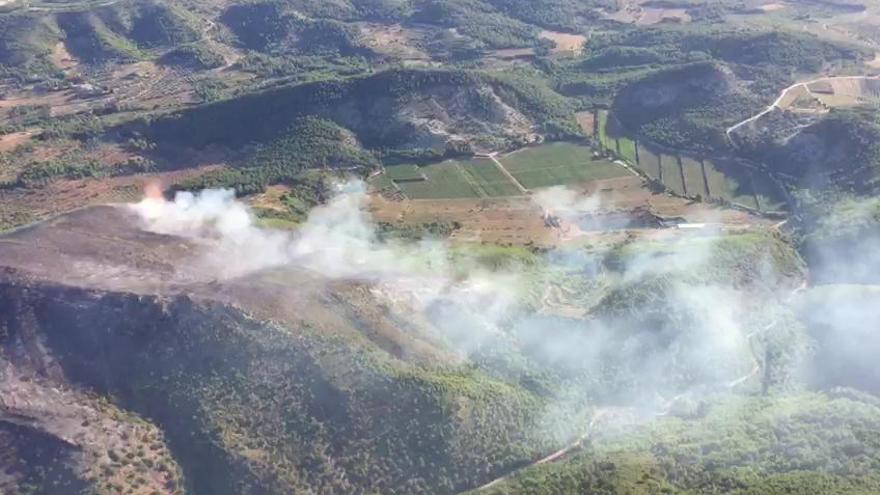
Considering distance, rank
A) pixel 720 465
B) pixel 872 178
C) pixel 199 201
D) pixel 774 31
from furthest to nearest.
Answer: pixel 774 31 → pixel 872 178 → pixel 199 201 → pixel 720 465

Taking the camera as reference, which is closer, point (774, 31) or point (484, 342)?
point (484, 342)

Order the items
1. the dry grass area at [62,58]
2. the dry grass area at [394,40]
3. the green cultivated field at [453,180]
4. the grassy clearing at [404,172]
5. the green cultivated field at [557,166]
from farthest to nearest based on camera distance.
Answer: the dry grass area at [394,40]
the dry grass area at [62,58]
the grassy clearing at [404,172]
the green cultivated field at [557,166]
the green cultivated field at [453,180]

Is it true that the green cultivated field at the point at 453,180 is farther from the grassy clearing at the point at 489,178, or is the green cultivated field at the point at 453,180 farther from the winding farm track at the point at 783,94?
the winding farm track at the point at 783,94

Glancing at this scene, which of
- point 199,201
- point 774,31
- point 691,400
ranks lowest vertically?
point 691,400

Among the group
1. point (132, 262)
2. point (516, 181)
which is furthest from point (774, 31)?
point (132, 262)

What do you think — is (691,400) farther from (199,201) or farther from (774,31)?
(774,31)

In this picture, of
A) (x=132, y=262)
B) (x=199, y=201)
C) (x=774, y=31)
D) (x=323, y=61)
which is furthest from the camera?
(x=323, y=61)

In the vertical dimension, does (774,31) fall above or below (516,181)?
above

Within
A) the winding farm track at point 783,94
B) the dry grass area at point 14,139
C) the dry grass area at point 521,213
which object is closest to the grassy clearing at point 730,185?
the dry grass area at point 521,213
